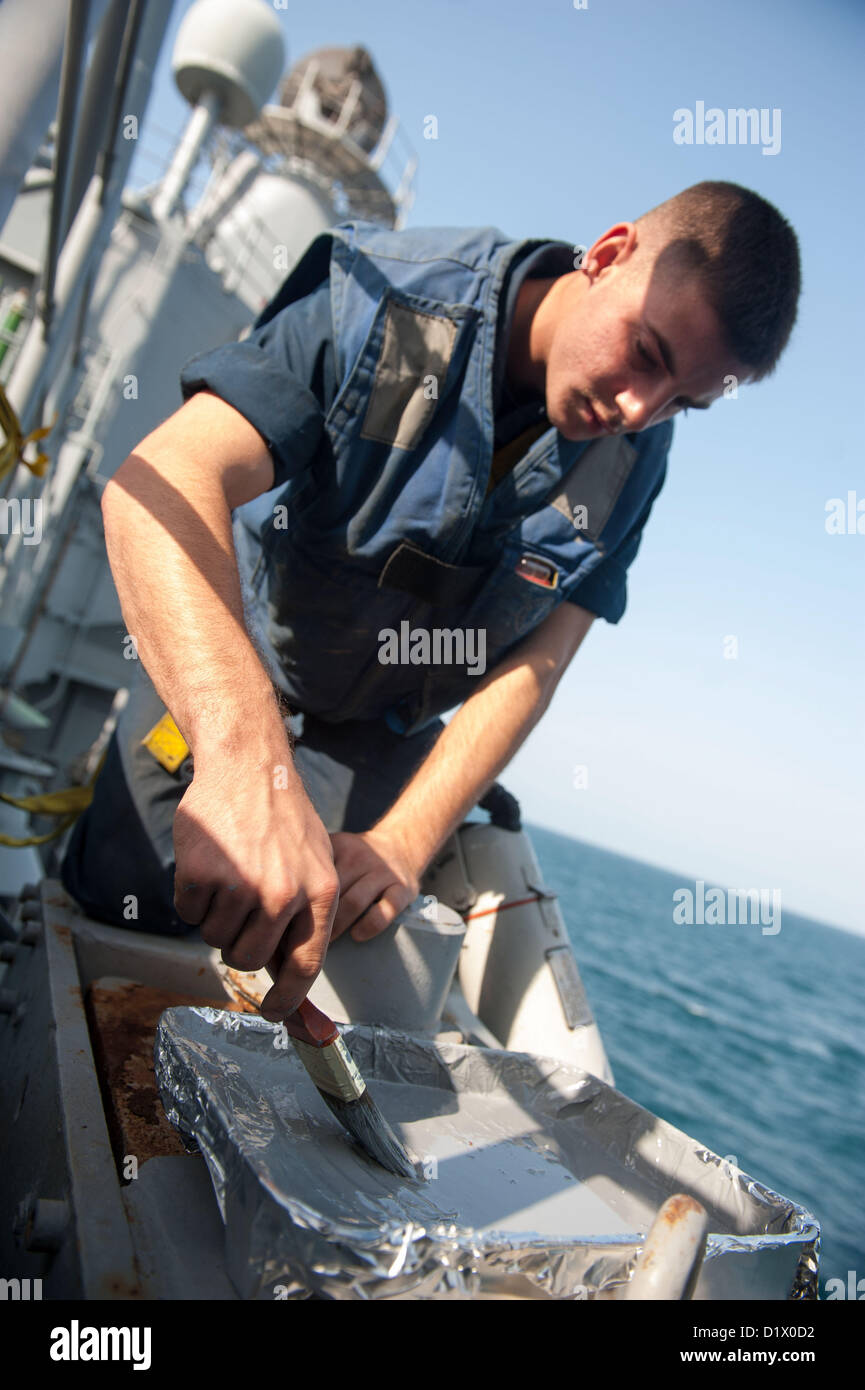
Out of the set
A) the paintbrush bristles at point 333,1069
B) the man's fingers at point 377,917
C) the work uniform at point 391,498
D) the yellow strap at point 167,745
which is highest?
the work uniform at point 391,498

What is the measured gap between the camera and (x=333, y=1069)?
1044mm

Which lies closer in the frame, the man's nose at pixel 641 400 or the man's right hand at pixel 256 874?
the man's right hand at pixel 256 874

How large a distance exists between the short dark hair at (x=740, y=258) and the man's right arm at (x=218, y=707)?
1010mm

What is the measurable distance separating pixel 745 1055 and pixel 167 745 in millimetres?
29357

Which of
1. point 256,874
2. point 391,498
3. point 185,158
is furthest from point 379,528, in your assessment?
point 185,158

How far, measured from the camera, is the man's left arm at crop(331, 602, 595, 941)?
1481mm

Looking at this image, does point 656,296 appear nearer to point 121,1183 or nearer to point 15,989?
point 121,1183

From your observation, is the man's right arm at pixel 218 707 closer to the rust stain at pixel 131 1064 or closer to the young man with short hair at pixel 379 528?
the young man with short hair at pixel 379 528

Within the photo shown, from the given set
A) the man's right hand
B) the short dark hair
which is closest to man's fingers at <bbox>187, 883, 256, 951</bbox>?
the man's right hand

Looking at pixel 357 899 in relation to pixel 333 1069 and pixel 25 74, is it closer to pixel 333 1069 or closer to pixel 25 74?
pixel 333 1069

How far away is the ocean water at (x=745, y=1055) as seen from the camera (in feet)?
48.8

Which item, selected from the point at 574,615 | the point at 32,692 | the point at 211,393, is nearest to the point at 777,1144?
the point at 32,692

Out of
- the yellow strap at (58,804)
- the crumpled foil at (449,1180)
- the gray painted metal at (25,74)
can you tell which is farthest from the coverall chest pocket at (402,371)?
the yellow strap at (58,804)

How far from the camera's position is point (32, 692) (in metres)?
7.82
